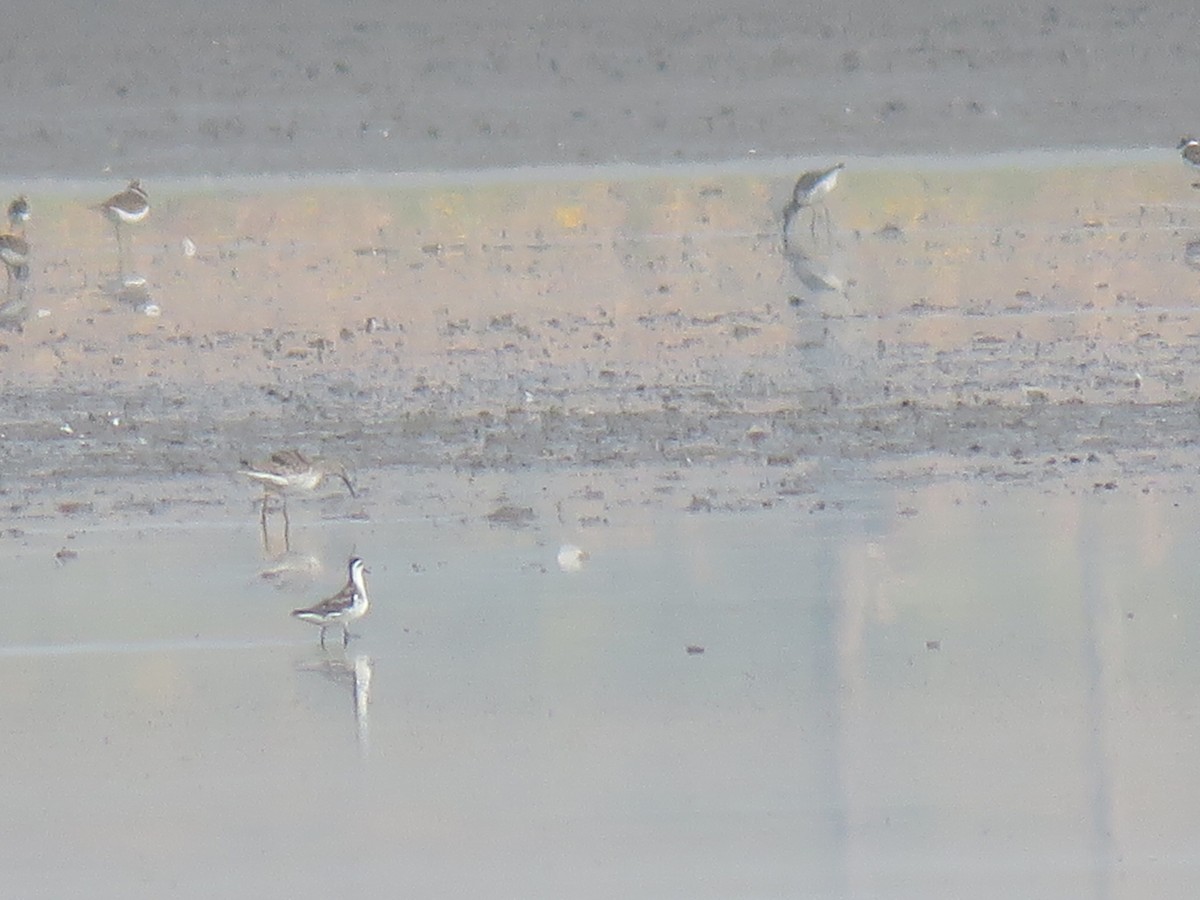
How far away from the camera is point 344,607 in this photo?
913 cm

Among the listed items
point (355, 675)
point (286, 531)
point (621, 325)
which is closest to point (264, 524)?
point (286, 531)

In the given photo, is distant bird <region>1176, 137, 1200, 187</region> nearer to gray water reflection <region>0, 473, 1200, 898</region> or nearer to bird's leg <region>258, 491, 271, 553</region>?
gray water reflection <region>0, 473, 1200, 898</region>

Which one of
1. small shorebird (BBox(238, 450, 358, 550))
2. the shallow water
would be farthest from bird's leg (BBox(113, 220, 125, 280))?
small shorebird (BBox(238, 450, 358, 550))

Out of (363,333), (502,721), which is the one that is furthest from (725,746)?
(363,333)

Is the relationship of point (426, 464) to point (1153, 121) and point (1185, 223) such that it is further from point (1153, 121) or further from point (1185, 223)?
point (1153, 121)

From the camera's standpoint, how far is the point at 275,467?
10.9 meters

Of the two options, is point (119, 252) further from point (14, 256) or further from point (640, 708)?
point (640, 708)

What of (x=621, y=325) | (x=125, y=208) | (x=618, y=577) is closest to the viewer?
(x=618, y=577)

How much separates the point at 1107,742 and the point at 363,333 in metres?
8.62

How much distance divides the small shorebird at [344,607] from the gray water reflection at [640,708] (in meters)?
0.14

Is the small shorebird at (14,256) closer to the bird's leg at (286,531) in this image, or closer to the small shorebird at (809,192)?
the small shorebird at (809,192)

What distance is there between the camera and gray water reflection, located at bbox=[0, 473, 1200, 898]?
6.92 m

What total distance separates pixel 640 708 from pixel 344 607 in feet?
4.58

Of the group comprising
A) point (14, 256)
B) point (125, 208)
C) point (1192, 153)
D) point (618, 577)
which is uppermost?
point (1192, 153)
